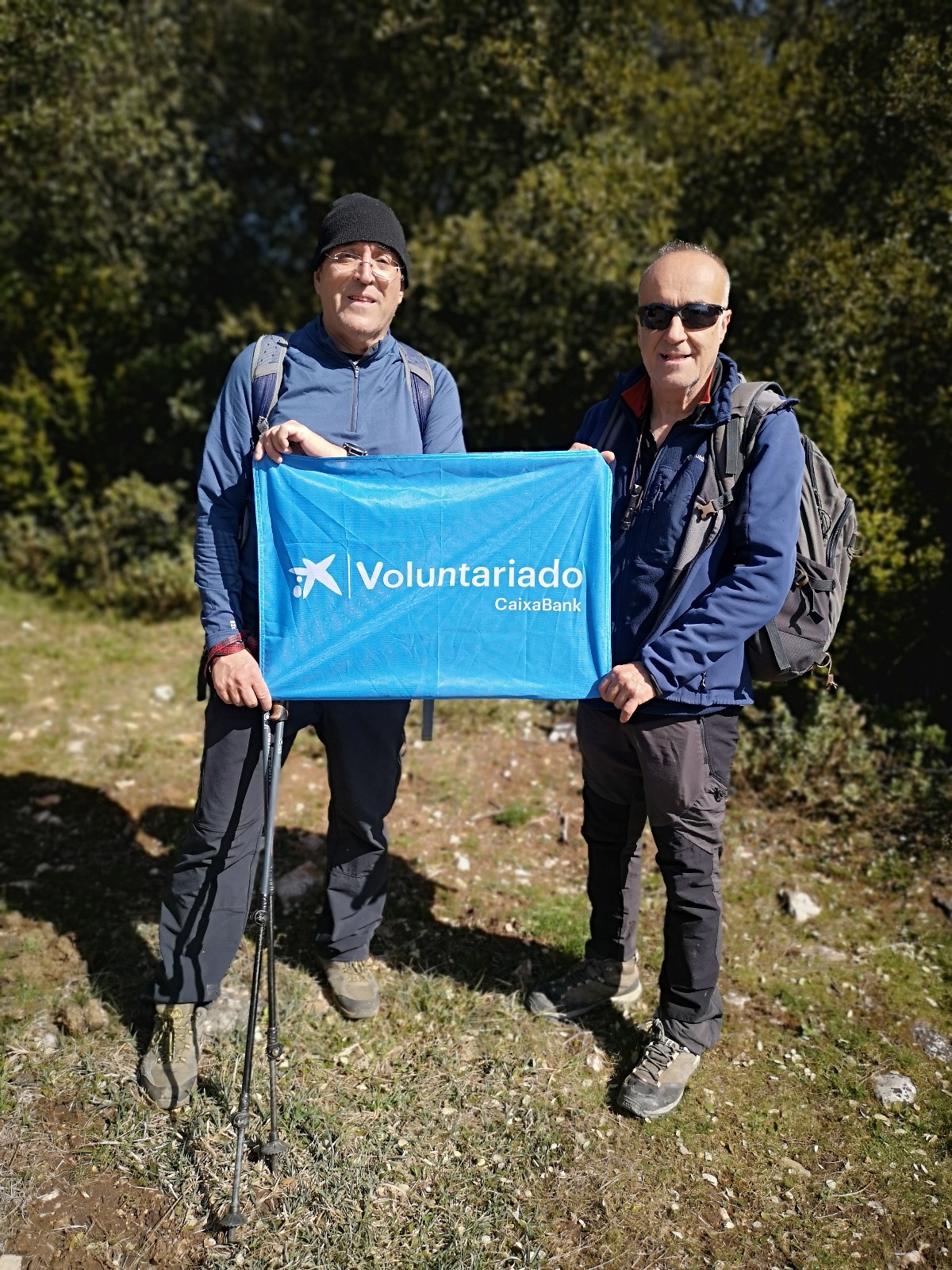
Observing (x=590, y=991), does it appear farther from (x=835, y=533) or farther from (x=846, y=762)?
(x=846, y=762)

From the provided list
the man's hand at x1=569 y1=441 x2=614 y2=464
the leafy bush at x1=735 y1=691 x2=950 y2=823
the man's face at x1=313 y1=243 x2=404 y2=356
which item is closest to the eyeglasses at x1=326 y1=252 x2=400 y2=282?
the man's face at x1=313 y1=243 x2=404 y2=356

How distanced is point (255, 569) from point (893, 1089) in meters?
3.14

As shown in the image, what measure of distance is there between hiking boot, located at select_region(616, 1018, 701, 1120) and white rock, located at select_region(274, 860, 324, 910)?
1.92m

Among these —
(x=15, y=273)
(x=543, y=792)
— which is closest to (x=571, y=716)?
(x=543, y=792)

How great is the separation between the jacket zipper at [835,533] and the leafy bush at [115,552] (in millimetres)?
6822

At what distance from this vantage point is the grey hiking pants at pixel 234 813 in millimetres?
3473

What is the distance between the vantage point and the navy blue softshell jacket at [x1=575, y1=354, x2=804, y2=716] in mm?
3121

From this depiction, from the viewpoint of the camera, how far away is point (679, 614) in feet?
10.8

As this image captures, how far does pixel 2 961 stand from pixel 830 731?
4662 mm

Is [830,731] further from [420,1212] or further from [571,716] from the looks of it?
[420,1212]

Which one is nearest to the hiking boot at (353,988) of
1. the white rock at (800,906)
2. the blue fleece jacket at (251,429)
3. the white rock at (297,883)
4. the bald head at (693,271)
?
the white rock at (297,883)

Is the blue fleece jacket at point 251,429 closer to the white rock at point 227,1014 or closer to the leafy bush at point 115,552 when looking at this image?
the white rock at point 227,1014

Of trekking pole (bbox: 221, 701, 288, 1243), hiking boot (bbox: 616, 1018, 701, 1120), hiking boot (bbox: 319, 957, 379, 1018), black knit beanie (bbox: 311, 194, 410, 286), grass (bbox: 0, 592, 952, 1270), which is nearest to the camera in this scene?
trekking pole (bbox: 221, 701, 288, 1243)

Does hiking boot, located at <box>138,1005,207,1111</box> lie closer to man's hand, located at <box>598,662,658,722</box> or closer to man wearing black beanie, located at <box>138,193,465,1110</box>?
man wearing black beanie, located at <box>138,193,465,1110</box>
